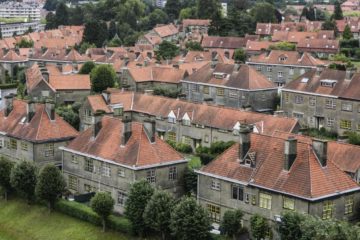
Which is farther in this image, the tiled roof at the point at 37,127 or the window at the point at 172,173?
the tiled roof at the point at 37,127

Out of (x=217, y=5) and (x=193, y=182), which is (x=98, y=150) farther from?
(x=217, y=5)

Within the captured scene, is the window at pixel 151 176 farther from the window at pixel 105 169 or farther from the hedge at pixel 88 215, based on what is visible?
the window at pixel 105 169

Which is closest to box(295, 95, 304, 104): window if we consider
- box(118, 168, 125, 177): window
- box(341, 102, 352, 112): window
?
box(341, 102, 352, 112): window

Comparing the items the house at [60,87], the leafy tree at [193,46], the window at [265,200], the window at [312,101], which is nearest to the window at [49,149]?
the house at [60,87]

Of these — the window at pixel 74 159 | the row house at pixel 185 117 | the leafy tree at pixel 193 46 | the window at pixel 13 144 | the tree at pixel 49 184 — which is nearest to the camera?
the tree at pixel 49 184

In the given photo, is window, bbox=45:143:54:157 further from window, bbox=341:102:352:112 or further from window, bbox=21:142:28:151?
window, bbox=341:102:352:112

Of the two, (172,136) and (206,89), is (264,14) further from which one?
(172,136)
